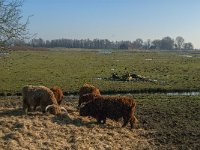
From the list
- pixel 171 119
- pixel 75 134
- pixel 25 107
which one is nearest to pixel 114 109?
pixel 75 134

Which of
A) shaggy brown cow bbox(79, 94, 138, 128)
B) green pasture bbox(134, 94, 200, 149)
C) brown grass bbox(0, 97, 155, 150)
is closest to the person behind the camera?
brown grass bbox(0, 97, 155, 150)

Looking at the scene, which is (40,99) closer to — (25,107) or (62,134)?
(25,107)

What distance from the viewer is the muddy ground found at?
15.2m

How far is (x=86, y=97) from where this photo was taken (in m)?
21.5

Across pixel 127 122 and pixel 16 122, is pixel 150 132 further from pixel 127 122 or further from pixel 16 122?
pixel 16 122

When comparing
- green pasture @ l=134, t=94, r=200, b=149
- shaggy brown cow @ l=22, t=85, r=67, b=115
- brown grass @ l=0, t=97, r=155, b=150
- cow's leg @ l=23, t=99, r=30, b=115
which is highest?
shaggy brown cow @ l=22, t=85, r=67, b=115

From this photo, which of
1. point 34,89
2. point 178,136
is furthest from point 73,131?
point 178,136

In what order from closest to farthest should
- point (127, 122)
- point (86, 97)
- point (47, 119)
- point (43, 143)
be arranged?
point (43, 143) < point (47, 119) < point (127, 122) < point (86, 97)

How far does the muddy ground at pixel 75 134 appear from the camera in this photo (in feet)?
49.9

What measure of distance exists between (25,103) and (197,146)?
27.9ft

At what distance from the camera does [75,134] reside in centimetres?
1644

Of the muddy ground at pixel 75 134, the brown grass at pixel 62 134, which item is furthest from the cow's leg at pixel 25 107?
the brown grass at pixel 62 134

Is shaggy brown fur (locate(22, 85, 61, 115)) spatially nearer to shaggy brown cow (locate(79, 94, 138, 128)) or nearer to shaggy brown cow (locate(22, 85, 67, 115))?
shaggy brown cow (locate(22, 85, 67, 115))

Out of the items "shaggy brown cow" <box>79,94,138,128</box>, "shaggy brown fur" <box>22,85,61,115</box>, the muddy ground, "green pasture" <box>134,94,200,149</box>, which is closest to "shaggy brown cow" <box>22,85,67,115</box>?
"shaggy brown fur" <box>22,85,61,115</box>
